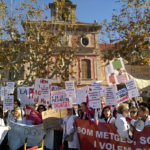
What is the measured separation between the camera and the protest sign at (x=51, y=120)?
5196 millimetres

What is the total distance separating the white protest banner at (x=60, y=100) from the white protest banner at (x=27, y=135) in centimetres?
82

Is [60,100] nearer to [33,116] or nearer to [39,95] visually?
[33,116]

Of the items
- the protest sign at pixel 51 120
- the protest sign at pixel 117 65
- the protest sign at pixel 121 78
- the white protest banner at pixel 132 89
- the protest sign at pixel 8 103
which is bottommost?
the protest sign at pixel 51 120

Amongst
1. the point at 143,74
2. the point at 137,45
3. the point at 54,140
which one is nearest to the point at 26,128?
the point at 54,140

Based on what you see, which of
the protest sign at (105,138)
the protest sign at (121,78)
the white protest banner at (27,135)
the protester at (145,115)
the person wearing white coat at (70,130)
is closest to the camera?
the protester at (145,115)

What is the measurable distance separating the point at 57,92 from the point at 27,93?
327 centimetres

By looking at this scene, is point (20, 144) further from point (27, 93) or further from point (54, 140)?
point (27, 93)

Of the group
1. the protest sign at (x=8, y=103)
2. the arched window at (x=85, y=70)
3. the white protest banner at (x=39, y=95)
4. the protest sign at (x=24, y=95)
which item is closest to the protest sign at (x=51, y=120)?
the white protest banner at (x=39, y=95)

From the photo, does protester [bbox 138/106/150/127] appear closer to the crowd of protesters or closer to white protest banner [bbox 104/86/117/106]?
the crowd of protesters

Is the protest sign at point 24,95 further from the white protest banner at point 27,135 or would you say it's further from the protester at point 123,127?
the protester at point 123,127

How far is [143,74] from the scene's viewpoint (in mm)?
7039

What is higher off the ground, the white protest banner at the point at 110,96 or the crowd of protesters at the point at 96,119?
the white protest banner at the point at 110,96

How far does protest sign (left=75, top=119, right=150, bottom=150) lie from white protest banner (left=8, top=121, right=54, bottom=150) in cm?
119

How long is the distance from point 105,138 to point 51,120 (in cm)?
177
